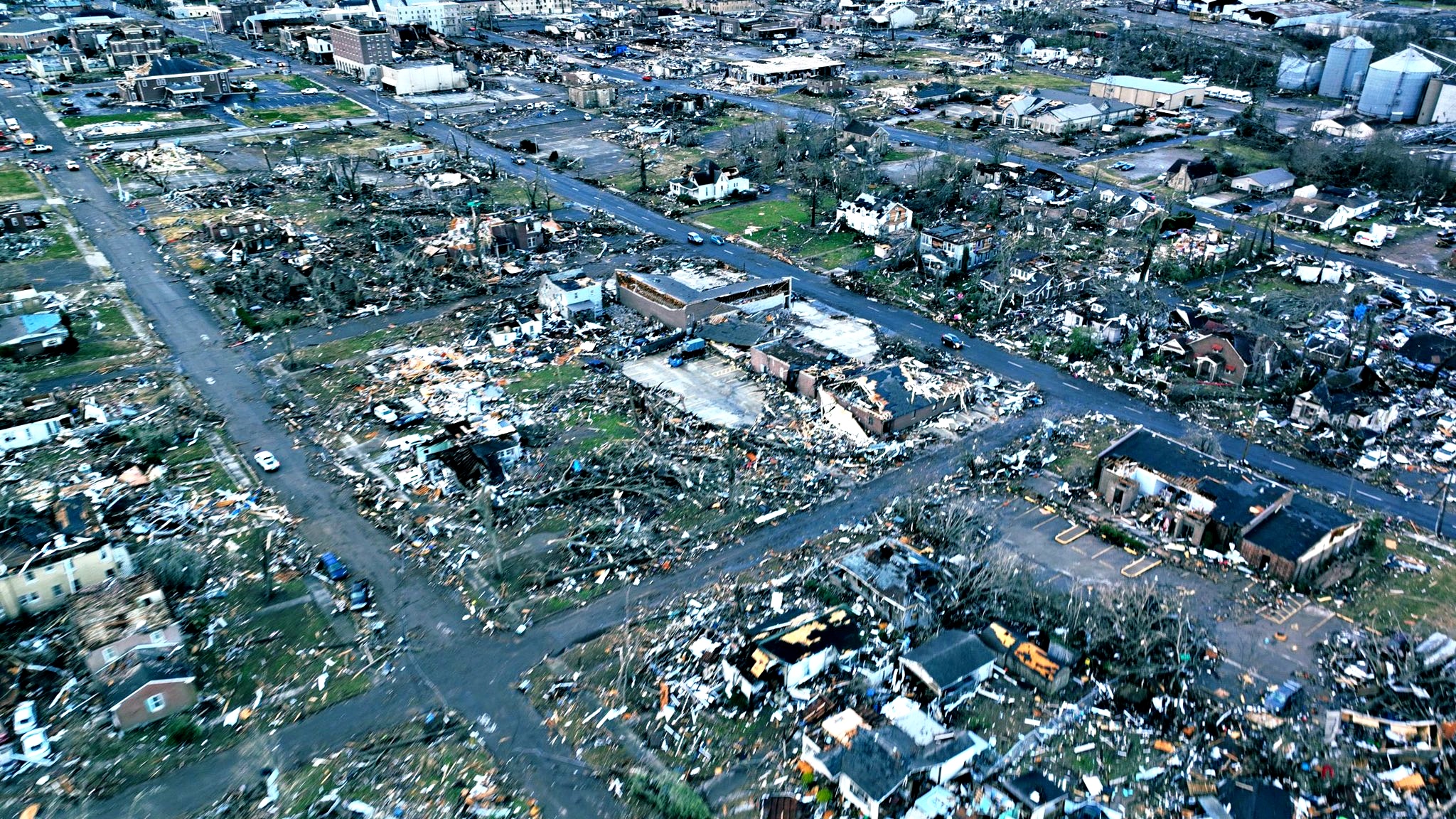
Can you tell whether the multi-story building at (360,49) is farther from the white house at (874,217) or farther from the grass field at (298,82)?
the white house at (874,217)

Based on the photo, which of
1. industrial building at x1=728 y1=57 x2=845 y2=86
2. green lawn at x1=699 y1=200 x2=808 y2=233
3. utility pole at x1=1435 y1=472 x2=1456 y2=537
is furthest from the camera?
industrial building at x1=728 y1=57 x2=845 y2=86

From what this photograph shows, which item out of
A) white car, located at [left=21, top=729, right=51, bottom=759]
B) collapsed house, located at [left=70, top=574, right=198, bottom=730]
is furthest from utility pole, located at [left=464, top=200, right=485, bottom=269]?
white car, located at [left=21, top=729, right=51, bottom=759]

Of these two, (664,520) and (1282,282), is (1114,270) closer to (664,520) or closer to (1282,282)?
(1282,282)

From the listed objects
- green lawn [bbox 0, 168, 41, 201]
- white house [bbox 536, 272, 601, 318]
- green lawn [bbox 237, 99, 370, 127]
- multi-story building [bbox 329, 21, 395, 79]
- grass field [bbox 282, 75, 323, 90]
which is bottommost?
white house [bbox 536, 272, 601, 318]

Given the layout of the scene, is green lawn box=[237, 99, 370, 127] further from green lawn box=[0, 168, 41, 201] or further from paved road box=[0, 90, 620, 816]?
paved road box=[0, 90, 620, 816]

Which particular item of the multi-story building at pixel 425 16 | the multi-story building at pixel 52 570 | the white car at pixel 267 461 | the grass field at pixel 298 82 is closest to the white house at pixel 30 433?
the white car at pixel 267 461

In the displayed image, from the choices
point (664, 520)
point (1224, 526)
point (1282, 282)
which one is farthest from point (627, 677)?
point (1282, 282)
